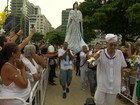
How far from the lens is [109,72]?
5.93m

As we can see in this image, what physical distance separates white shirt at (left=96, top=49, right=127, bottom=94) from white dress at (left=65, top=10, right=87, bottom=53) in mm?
8661

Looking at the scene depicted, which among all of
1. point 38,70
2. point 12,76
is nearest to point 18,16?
point 38,70

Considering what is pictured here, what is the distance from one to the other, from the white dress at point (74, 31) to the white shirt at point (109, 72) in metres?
8.66

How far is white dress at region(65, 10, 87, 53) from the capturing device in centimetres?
1469

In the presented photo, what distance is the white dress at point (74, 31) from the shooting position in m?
14.7

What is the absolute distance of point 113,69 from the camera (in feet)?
19.5

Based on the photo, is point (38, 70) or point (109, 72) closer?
point (109, 72)

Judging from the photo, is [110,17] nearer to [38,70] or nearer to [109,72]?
[38,70]

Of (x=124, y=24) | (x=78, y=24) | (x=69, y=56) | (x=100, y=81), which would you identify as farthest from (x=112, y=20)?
(x=100, y=81)

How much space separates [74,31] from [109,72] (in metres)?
9.11

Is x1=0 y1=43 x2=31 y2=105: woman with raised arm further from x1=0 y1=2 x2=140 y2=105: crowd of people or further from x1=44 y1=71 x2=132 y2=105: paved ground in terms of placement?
x1=44 y1=71 x2=132 y2=105: paved ground

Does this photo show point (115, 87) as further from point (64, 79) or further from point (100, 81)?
point (64, 79)

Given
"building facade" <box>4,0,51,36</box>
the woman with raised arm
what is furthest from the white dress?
the woman with raised arm

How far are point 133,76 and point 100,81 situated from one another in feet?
11.1
